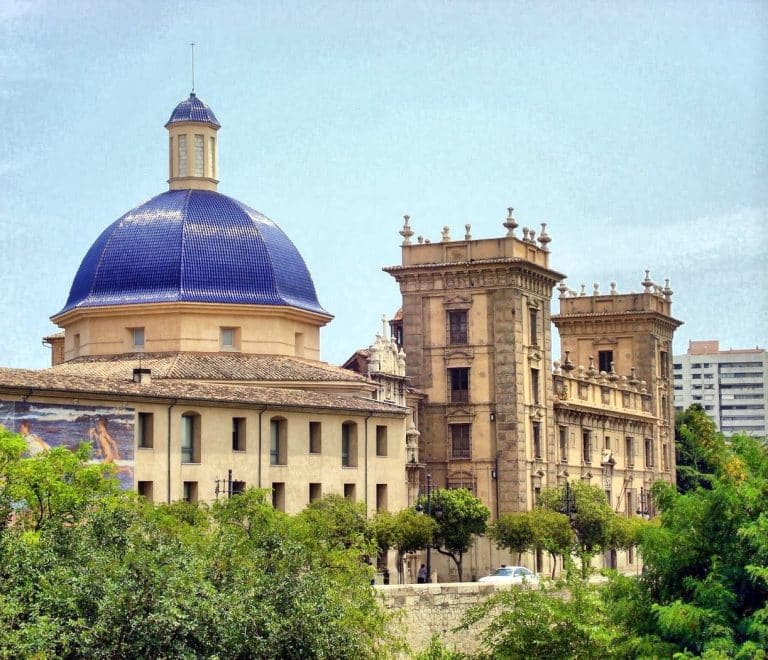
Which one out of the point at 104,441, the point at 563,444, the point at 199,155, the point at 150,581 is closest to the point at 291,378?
the point at 199,155

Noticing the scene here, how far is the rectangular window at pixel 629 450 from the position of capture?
10074 cm

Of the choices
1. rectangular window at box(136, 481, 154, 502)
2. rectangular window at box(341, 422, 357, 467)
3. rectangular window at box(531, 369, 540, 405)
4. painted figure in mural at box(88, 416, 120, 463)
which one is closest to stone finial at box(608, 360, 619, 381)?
rectangular window at box(531, 369, 540, 405)

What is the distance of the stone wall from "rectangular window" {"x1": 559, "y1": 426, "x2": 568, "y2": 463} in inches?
1530

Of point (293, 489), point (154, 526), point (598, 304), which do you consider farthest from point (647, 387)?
point (154, 526)

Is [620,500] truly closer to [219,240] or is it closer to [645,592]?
[219,240]

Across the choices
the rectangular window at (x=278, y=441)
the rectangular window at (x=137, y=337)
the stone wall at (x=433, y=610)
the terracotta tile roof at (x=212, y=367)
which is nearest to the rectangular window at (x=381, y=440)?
the terracotta tile roof at (x=212, y=367)

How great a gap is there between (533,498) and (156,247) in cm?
2001

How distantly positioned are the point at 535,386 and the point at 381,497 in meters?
20.9

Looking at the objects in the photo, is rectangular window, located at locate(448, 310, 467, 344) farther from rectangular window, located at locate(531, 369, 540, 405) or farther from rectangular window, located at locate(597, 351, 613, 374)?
rectangular window, located at locate(597, 351, 613, 374)

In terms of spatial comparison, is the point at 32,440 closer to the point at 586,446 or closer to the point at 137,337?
the point at 137,337

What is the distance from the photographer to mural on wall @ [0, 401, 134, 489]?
171 ft

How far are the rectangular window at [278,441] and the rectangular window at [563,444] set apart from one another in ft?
96.7

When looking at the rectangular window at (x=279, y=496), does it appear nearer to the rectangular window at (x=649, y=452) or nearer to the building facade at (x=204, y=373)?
the building facade at (x=204, y=373)

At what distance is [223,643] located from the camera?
1529 inches
